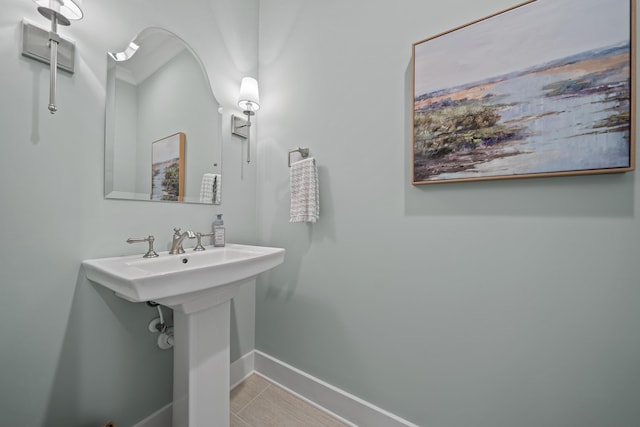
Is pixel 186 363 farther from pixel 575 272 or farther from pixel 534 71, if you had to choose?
pixel 534 71

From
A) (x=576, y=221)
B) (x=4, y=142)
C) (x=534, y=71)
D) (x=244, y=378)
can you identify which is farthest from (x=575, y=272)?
(x=4, y=142)

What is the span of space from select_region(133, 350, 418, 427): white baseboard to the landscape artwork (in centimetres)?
113

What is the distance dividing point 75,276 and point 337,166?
120cm

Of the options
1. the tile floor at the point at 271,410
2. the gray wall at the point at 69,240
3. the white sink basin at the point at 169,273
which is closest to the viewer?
the white sink basin at the point at 169,273

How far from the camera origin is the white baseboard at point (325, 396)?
45.4 inches

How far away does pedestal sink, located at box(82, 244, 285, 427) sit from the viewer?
817 mm

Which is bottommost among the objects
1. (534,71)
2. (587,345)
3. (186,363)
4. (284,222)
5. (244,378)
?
(244,378)

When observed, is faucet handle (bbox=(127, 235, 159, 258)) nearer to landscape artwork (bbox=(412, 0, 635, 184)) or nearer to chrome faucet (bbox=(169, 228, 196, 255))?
chrome faucet (bbox=(169, 228, 196, 255))

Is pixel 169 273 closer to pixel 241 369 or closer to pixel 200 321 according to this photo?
pixel 200 321

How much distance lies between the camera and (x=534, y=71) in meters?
0.83

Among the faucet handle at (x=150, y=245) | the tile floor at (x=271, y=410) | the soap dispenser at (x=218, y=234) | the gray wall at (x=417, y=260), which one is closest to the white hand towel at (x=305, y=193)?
the gray wall at (x=417, y=260)

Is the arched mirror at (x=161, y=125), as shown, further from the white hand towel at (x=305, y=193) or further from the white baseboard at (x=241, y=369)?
the white baseboard at (x=241, y=369)

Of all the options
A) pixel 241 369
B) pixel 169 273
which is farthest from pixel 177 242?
pixel 241 369

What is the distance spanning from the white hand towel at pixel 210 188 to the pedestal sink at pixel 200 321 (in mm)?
367
